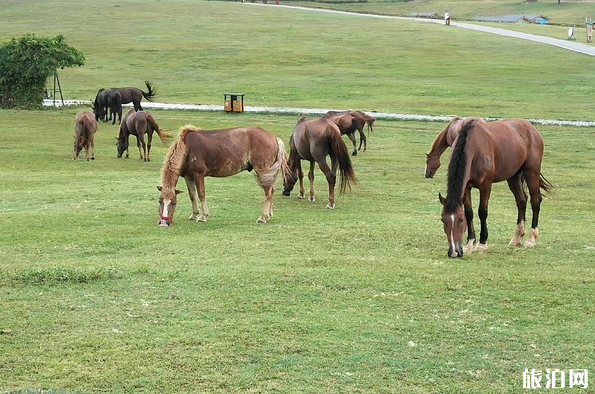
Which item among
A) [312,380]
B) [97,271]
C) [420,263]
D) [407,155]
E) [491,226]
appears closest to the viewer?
[312,380]

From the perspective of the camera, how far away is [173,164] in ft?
53.5

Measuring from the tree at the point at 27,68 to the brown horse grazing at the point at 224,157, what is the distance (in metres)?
29.4

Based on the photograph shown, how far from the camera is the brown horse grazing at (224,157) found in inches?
658

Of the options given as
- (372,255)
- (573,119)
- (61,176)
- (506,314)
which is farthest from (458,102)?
(506,314)

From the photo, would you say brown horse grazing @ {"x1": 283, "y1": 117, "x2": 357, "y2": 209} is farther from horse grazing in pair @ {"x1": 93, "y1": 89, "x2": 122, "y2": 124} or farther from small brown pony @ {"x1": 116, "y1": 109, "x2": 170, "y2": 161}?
horse grazing in pair @ {"x1": 93, "y1": 89, "x2": 122, "y2": 124}

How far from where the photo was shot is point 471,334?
963cm

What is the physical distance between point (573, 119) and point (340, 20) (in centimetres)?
6849

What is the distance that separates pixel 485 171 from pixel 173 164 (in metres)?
5.71

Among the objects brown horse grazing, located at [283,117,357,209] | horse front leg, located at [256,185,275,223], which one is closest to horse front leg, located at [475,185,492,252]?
horse front leg, located at [256,185,275,223]

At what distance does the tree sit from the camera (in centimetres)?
4375

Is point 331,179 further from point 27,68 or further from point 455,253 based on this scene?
point 27,68

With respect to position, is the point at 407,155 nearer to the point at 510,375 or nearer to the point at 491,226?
the point at 491,226

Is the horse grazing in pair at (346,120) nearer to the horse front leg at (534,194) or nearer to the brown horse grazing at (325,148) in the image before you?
the brown horse grazing at (325,148)

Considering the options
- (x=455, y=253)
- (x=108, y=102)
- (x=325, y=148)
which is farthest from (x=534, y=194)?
(x=108, y=102)
